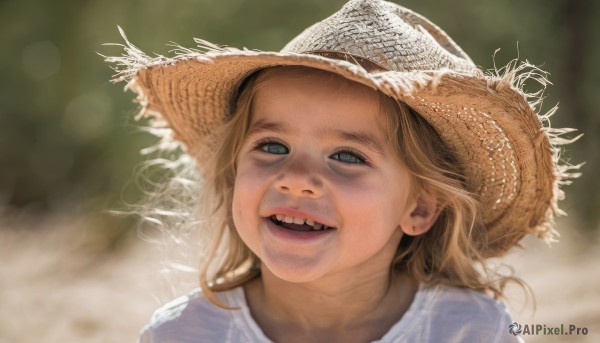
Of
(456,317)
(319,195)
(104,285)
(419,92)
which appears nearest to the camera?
(419,92)

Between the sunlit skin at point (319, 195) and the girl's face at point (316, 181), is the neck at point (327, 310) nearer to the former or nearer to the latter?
the sunlit skin at point (319, 195)

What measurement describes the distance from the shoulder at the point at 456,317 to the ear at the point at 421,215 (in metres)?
0.17

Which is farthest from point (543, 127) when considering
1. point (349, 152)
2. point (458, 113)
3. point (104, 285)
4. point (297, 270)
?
point (104, 285)

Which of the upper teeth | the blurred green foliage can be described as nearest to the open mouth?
the upper teeth

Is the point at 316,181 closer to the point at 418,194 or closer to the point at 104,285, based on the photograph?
the point at 418,194

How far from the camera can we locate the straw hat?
6.42ft

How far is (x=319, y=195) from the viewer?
2.03m

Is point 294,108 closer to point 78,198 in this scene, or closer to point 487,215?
point 487,215

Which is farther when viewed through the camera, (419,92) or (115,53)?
(115,53)

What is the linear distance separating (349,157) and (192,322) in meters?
0.64

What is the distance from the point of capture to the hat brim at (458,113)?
1917 mm

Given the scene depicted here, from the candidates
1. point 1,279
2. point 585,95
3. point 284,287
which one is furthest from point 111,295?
point 585,95

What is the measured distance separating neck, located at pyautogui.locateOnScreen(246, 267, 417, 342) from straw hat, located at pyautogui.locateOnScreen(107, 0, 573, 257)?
0.42 m

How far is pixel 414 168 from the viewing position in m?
2.23
